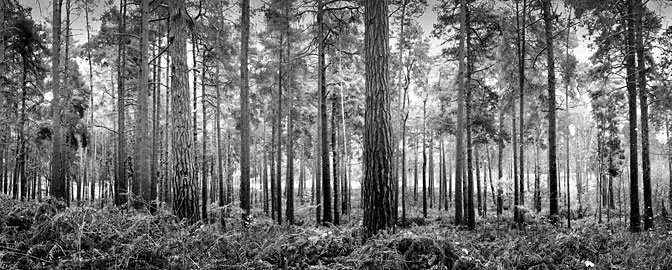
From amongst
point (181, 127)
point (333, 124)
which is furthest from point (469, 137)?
point (181, 127)

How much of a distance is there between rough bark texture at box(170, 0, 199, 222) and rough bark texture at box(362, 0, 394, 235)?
4.63m

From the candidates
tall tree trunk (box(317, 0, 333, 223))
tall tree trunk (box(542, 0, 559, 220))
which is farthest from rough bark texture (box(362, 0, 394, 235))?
tall tree trunk (box(542, 0, 559, 220))

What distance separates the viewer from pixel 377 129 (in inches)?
222

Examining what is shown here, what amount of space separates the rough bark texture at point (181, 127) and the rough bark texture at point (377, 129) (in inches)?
182

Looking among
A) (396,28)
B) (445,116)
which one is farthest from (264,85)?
(445,116)

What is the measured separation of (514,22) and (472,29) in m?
2.48

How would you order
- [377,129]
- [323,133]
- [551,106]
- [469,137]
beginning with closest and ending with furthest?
[377,129] → [551,106] → [323,133] → [469,137]

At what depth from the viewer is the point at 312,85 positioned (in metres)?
20.9

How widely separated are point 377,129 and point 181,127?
518 centimetres

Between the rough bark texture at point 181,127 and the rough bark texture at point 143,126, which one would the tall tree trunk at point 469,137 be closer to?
the rough bark texture at point 181,127

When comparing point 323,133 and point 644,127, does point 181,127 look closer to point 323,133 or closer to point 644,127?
point 323,133

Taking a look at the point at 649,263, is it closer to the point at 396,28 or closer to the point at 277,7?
the point at 277,7

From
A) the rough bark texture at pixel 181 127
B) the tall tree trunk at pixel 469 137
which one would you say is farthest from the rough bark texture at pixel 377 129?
the tall tree trunk at pixel 469 137

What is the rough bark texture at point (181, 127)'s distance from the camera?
8.40 m
